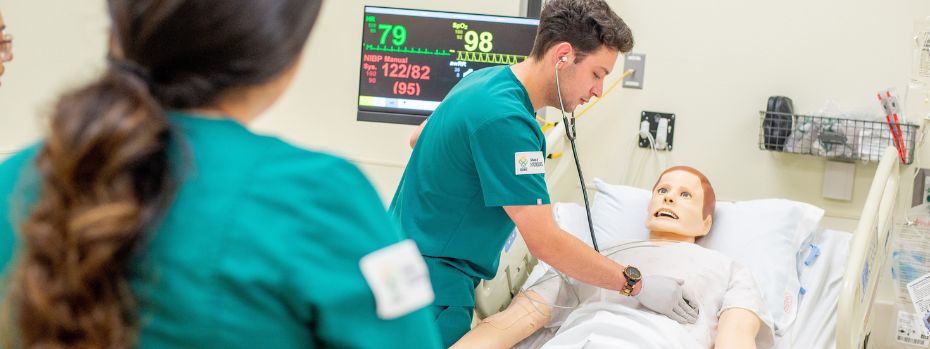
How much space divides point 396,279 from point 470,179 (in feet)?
4.03

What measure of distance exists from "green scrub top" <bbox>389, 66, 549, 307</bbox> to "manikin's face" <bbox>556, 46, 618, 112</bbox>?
0.31 feet

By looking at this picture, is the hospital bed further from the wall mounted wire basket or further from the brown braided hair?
the brown braided hair

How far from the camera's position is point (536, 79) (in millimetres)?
2084

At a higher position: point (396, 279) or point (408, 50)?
point (408, 50)

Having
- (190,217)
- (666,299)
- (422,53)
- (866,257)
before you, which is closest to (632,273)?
(666,299)

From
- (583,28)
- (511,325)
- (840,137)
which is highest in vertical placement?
(583,28)

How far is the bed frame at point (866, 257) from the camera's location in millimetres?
2137

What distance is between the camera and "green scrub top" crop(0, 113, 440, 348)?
0.72 meters

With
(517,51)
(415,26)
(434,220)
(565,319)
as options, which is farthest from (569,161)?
(434,220)

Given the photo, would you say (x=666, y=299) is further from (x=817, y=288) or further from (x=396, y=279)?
(x=396, y=279)

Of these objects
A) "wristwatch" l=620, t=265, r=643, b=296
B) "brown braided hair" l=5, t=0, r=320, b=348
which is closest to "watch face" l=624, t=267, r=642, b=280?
"wristwatch" l=620, t=265, r=643, b=296

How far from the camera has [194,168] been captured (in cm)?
72

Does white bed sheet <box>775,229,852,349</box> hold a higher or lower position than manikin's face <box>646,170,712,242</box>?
lower

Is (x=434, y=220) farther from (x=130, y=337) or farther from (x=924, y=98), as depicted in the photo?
(x=924, y=98)
